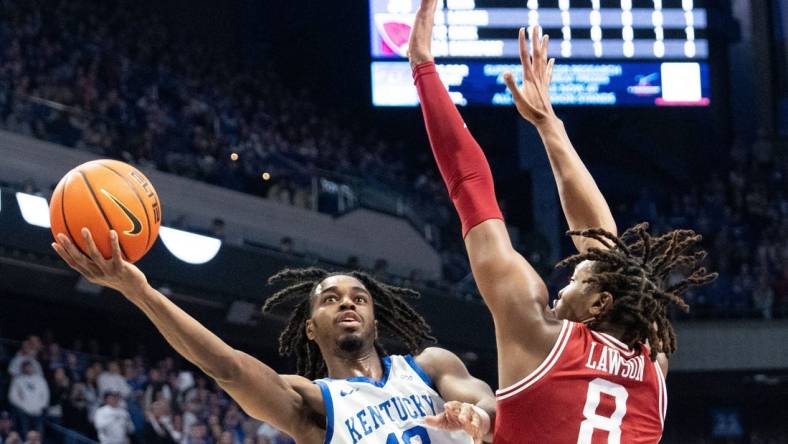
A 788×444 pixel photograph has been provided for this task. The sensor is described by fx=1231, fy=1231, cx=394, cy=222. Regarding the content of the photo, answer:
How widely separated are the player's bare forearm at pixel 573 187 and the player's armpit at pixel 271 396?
3.66ft

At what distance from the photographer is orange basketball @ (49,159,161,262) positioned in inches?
148

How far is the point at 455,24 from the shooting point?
1723cm

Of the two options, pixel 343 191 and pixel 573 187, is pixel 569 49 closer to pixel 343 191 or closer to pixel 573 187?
pixel 343 191

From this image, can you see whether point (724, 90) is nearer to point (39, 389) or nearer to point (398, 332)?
point (39, 389)

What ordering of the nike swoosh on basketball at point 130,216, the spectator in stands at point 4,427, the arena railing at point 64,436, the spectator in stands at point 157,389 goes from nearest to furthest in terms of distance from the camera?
the nike swoosh on basketball at point 130,216, the spectator in stands at point 4,427, the arena railing at point 64,436, the spectator in stands at point 157,389

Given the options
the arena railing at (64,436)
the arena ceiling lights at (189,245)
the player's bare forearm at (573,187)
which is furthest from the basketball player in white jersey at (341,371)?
the arena ceiling lights at (189,245)

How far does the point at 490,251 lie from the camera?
3.46 meters

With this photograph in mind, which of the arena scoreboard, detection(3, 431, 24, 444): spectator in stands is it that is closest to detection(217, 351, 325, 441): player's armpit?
detection(3, 431, 24, 444): spectator in stands

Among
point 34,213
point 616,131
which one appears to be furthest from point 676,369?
point 34,213

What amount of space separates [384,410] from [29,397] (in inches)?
299

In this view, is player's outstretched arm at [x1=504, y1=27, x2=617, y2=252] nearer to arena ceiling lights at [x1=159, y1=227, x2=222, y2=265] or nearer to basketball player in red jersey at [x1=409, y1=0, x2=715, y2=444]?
basketball player in red jersey at [x1=409, y1=0, x2=715, y2=444]

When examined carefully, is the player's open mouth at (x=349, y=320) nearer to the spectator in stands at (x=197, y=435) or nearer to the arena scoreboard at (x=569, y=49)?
the spectator in stands at (x=197, y=435)

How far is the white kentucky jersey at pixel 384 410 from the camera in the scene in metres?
4.36

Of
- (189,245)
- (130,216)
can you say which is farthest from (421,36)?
(189,245)
